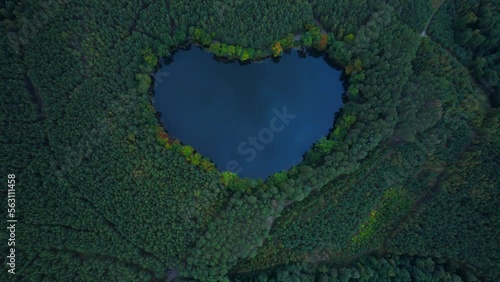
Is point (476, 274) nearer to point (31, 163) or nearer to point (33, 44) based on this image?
point (31, 163)

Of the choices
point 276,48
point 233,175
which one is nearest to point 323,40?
point 276,48

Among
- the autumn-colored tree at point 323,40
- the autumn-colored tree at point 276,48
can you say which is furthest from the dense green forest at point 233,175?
the autumn-colored tree at point 323,40

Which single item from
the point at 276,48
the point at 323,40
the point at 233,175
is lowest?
the point at 233,175

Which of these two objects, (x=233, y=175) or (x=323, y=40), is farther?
(x=323, y=40)

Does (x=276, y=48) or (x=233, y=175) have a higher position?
(x=276, y=48)

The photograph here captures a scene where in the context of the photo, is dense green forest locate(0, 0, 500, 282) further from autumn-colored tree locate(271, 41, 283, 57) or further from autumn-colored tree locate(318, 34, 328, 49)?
autumn-colored tree locate(318, 34, 328, 49)

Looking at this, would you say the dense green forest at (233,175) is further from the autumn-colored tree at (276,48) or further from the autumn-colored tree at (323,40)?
the autumn-colored tree at (323,40)

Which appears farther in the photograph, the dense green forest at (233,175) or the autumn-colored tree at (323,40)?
the autumn-colored tree at (323,40)

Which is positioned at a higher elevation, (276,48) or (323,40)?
(276,48)

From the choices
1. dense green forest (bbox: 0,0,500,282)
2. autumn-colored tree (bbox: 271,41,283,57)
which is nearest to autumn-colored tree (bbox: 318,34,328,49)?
dense green forest (bbox: 0,0,500,282)

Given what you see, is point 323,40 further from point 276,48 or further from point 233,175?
point 233,175
